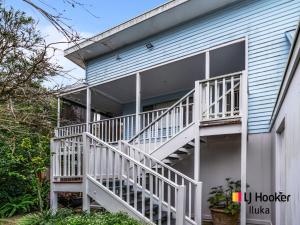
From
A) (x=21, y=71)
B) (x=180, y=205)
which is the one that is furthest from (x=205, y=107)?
(x=21, y=71)

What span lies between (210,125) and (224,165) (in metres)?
1.82

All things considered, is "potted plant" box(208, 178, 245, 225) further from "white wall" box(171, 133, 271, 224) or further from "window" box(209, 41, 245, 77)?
A: "window" box(209, 41, 245, 77)

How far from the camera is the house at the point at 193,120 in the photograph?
6.39 metres

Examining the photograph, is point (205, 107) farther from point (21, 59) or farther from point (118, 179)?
point (21, 59)

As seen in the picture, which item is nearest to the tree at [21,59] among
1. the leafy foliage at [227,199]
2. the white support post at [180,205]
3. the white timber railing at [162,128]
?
the white support post at [180,205]

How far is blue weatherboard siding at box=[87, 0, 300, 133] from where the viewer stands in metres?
7.61

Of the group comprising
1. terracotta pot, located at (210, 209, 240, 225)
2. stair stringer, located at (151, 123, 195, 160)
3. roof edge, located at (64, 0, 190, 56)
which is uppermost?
roof edge, located at (64, 0, 190, 56)

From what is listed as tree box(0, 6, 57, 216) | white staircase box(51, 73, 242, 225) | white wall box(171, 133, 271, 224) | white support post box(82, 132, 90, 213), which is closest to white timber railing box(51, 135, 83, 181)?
white staircase box(51, 73, 242, 225)

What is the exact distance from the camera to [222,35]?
8656mm

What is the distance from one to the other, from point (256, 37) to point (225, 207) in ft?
14.1

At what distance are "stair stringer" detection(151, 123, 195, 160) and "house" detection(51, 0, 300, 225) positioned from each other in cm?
2

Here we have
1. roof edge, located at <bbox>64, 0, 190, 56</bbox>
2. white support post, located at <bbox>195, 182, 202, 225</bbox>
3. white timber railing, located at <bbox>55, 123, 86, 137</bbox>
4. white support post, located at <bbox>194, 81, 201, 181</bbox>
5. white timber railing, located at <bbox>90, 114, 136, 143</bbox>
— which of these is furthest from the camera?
white timber railing, located at <bbox>55, 123, 86, 137</bbox>

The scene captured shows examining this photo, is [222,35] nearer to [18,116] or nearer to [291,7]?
[291,7]

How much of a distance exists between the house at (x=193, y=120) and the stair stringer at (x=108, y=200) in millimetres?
21
